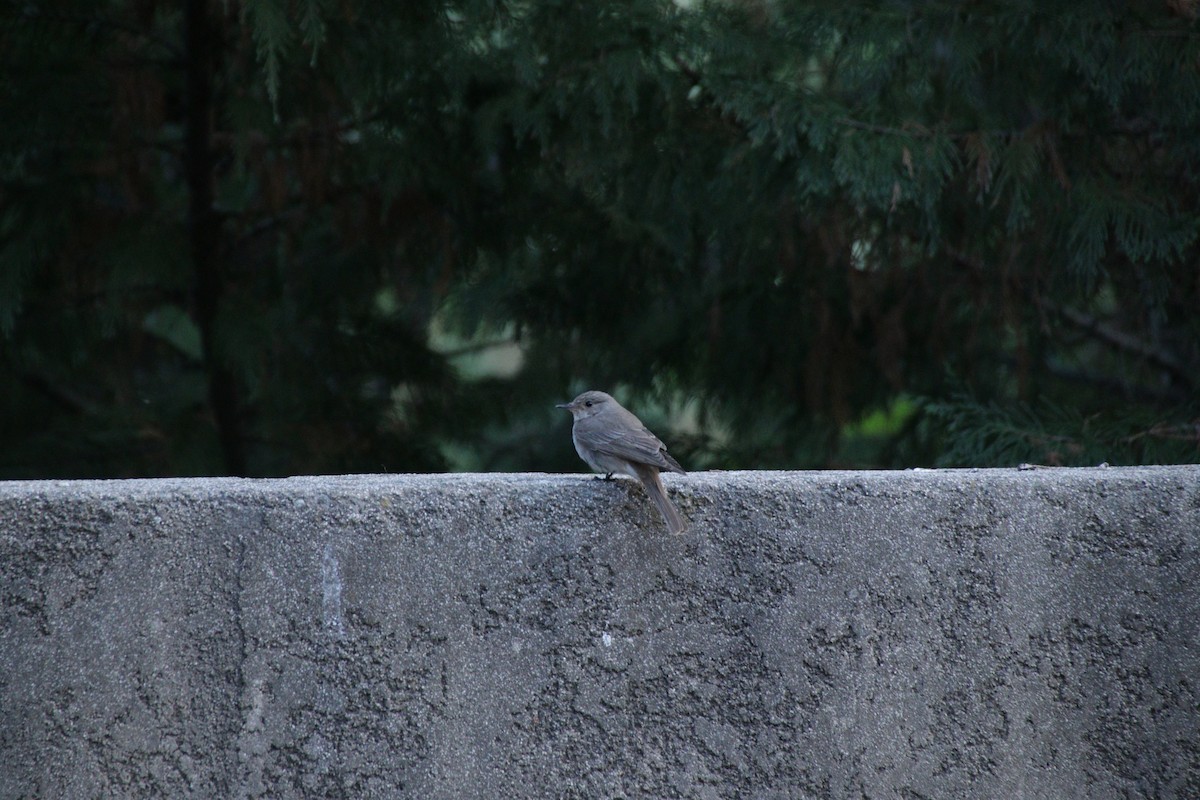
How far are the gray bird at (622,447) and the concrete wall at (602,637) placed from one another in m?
0.05

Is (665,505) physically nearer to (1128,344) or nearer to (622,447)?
(622,447)

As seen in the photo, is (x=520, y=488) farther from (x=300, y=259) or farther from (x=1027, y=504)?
(x=300, y=259)

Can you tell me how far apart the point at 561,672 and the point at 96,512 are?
87cm

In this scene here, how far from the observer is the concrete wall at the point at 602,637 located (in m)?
1.97

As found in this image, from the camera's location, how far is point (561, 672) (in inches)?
82.6

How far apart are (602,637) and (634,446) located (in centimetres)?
53

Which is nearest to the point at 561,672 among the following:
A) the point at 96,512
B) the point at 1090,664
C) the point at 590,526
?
the point at 590,526

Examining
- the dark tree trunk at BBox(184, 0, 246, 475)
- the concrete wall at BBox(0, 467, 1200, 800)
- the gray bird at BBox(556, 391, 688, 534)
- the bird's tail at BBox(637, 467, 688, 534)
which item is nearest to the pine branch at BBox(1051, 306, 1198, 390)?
the gray bird at BBox(556, 391, 688, 534)

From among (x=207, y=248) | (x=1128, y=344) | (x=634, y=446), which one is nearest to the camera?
(x=634, y=446)

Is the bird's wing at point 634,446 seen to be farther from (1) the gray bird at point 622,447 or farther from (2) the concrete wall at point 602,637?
(2) the concrete wall at point 602,637

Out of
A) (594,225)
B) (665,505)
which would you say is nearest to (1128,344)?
(594,225)

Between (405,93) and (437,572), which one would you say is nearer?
(437,572)

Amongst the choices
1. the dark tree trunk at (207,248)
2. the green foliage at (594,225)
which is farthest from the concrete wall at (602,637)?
the dark tree trunk at (207,248)

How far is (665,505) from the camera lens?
2141 mm
